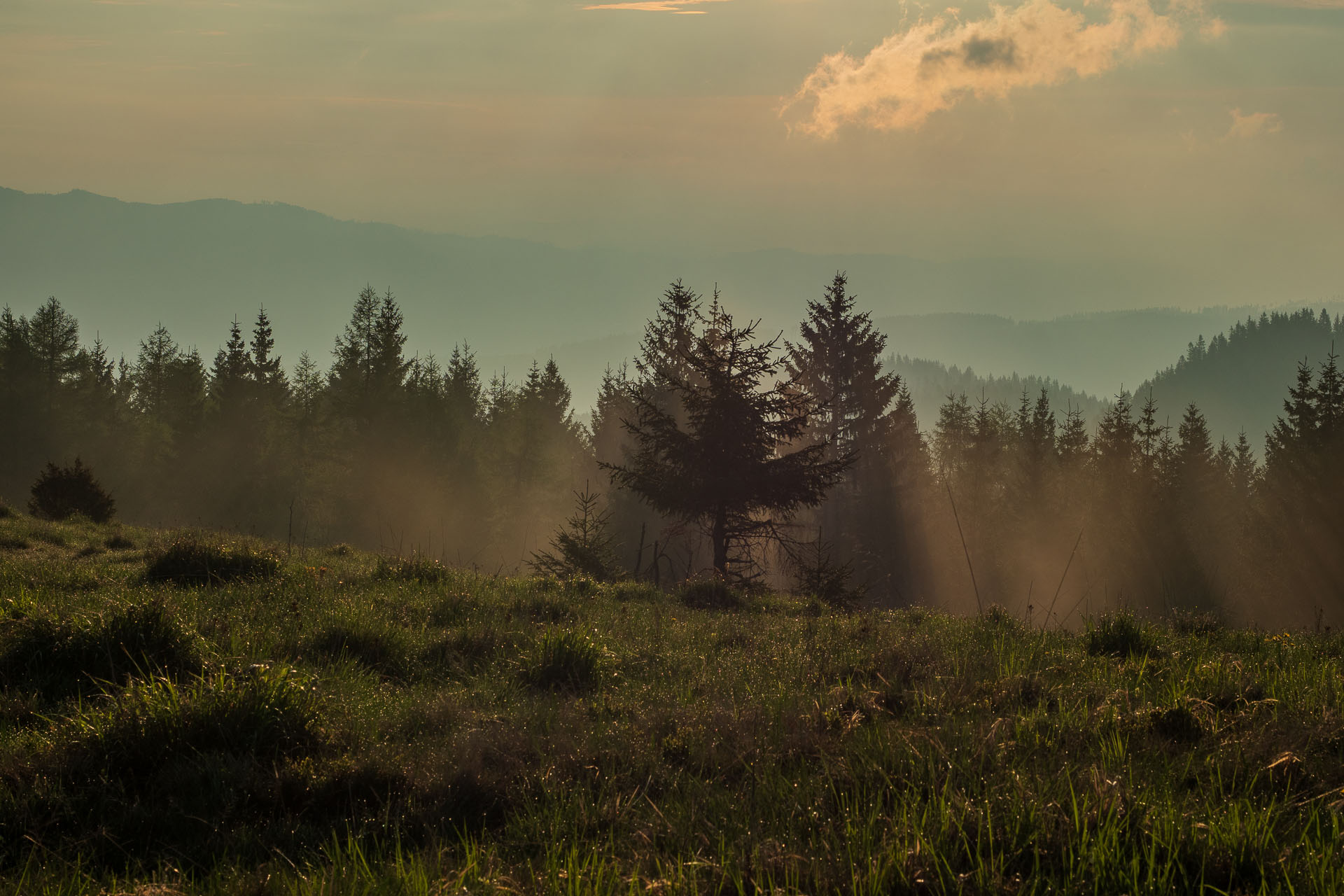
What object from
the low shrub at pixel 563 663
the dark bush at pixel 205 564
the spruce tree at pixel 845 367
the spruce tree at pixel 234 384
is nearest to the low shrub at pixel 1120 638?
the low shrub at pixel 563 663

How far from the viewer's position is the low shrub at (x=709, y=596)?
1298 cm

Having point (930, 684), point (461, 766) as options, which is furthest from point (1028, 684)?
point (461, 766)

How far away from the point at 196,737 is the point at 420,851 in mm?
1675

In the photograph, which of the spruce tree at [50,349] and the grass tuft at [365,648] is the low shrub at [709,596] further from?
the spruce tree at [50,349]

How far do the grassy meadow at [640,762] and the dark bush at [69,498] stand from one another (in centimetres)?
1910

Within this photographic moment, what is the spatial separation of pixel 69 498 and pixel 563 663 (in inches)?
924

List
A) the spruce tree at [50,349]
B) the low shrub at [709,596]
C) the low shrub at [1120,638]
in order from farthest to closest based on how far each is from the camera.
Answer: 1. the spruce tree at [50,349]
2. the low shrub at [709,596]
3. the low shrub at [1120,638]

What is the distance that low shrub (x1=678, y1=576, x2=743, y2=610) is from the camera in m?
13.0

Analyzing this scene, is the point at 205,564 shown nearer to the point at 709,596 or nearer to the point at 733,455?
the point at 709,596

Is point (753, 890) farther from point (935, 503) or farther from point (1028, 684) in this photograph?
point (935, 503)

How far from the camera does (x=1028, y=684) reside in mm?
5336

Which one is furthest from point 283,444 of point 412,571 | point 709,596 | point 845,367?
point 709,596

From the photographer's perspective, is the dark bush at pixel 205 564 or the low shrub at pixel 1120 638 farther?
the dark bush at pixel 205 564

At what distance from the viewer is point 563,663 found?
6297 millimetres
